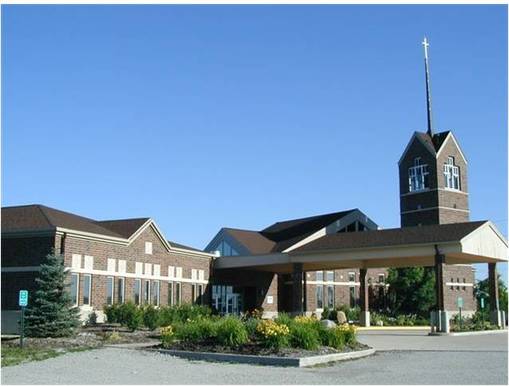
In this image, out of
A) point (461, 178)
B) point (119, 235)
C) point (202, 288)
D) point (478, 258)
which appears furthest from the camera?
point (461, 178)

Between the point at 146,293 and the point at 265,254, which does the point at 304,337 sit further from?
the point at 265,254

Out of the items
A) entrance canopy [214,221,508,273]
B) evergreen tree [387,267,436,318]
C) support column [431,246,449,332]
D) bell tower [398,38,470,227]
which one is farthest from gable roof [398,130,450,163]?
support column [431,246,449,332]

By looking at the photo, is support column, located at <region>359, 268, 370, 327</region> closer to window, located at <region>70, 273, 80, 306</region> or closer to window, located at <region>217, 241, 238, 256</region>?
window, located at <region>217, 241, 238, 256</region>

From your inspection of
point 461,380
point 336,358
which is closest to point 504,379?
point 461,380

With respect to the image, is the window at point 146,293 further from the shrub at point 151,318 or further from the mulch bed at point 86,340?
the mulch bed at point 86,340

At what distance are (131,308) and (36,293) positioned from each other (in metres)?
5.28

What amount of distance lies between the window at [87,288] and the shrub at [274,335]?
629 inches

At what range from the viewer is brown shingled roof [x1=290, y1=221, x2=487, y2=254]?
1431 inches

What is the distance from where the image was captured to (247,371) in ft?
54.8

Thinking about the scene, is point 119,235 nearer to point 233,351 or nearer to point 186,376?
point 233,351

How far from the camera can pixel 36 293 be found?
29.1m

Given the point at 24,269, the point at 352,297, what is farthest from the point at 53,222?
the point at 352,297

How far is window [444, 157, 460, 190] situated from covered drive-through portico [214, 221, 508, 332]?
20.7 meters

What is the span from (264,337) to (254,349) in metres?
0.45
